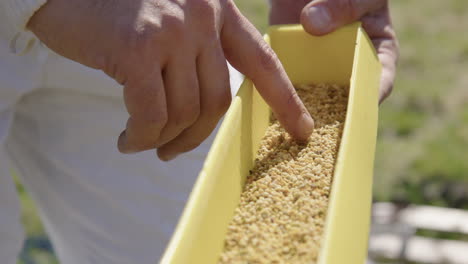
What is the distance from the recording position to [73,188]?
5.40 feet

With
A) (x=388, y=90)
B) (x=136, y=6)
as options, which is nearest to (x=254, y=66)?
(x=136, y=6)

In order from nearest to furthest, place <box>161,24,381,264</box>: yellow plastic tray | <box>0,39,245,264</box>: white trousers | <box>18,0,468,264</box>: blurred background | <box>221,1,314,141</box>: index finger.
Result: <box>161,24,381,264</box>: yellow plastic tray → <box>221,1,314,141</box>: index finger → <box>0,39,245,264</box>: white trousers → <box>18,0,468,264</box>: blurred background

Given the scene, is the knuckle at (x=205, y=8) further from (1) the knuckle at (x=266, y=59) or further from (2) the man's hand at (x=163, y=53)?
(1) the knuckle at (x=266, y=59)

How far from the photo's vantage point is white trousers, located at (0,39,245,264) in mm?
1462

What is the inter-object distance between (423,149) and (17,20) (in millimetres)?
2140

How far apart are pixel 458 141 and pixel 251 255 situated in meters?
2.17

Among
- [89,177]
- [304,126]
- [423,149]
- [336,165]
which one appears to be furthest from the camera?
[423,149]

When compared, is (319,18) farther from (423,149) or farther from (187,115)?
(423,149)

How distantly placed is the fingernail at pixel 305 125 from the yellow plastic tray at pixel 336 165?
71 mm

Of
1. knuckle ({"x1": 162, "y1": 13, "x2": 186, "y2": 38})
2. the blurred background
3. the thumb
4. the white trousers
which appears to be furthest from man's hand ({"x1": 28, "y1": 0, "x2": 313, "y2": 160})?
the blurred background

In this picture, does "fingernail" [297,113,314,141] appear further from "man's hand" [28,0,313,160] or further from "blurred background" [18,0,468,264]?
"blurred background" [18,0,468,264]

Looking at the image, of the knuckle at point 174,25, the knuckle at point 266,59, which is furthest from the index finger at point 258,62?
the knuckle at point 174,25

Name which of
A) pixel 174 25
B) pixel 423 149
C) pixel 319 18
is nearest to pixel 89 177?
pixel 319 18

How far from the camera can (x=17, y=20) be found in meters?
0.96
